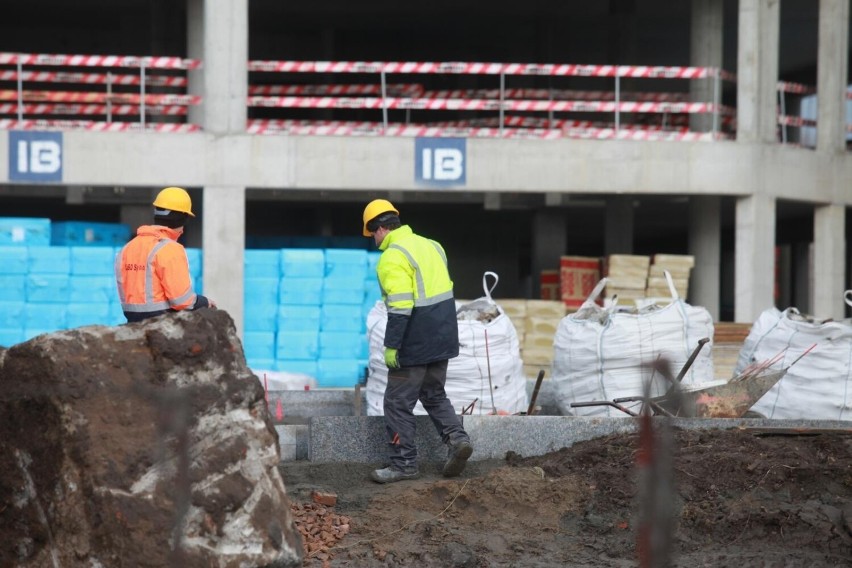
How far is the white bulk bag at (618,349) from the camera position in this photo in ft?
32.5

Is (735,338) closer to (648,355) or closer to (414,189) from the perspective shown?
(414,189)

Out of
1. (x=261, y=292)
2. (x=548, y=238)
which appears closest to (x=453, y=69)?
(x=261, y=292)

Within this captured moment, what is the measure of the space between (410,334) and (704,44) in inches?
493

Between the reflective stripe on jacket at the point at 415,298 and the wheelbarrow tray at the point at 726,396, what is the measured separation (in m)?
2.03

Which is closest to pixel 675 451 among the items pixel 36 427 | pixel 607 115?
pixel 36 427

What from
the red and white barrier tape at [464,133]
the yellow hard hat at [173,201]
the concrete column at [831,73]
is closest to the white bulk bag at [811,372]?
the yellow hard hat at [173,201]

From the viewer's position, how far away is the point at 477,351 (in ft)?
31.7

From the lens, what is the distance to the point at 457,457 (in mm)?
7641

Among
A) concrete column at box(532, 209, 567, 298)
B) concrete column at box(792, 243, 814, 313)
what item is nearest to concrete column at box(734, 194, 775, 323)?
concrete column at box(532, 209, 567, 298)

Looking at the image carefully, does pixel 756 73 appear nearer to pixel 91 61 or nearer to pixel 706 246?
pixel 706 246

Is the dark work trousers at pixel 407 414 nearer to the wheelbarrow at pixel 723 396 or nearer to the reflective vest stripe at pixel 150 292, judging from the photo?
the wheelbarrow at pixel 723 396

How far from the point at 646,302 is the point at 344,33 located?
16.6 metres

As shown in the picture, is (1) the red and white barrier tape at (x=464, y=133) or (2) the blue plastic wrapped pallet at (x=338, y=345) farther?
(1) the red and white barrier tape at (x=464, y=133)

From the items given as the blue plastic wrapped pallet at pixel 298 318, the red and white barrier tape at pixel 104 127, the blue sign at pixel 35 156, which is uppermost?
the red and white barrier tape at pixel 104 127
